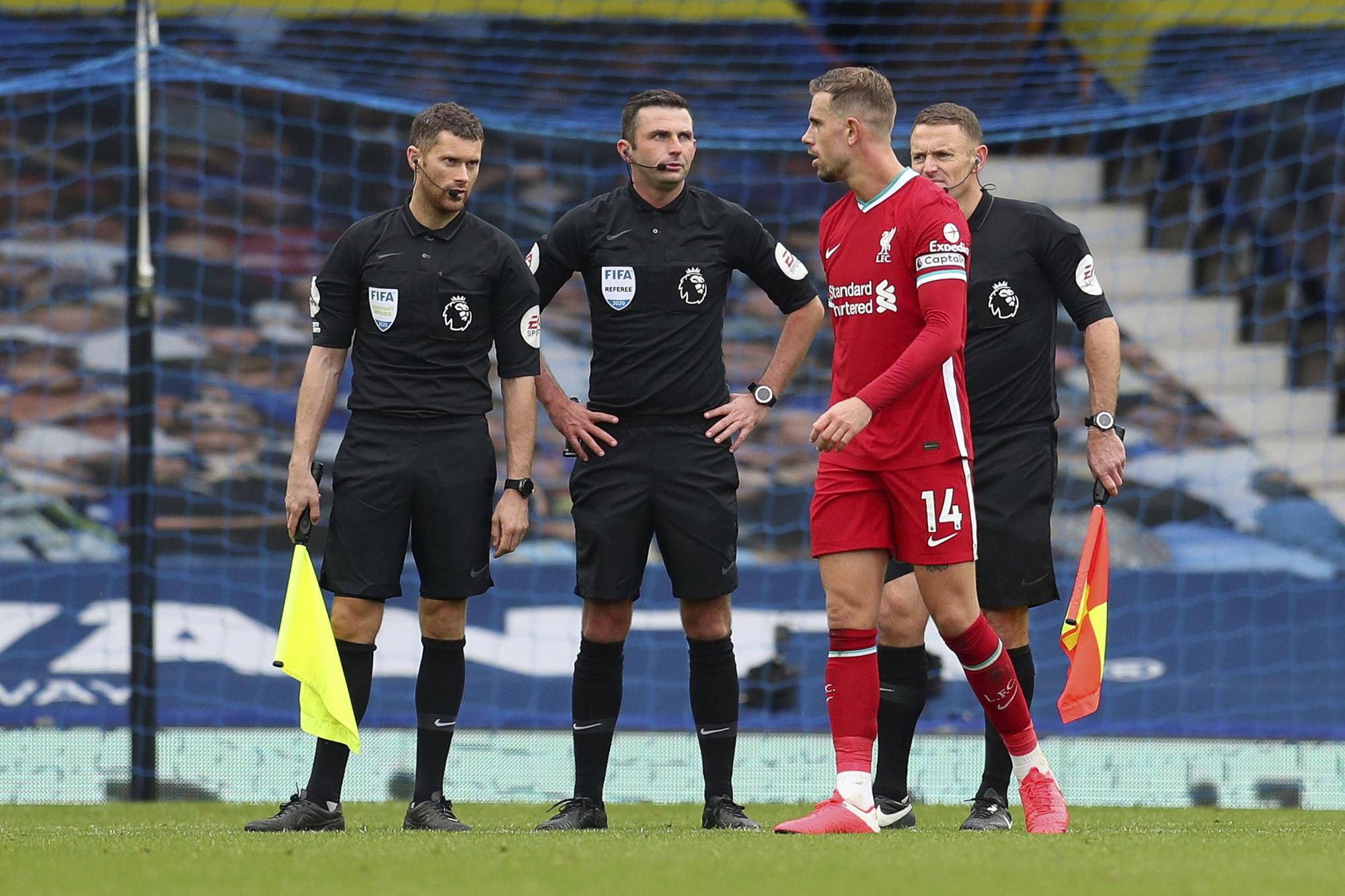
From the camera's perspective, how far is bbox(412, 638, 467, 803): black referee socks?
17.1ft

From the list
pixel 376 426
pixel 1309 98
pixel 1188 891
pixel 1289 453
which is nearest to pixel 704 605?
pixel 376 426

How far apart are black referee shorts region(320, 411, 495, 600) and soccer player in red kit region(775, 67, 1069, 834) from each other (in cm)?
103

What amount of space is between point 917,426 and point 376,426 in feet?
5.10

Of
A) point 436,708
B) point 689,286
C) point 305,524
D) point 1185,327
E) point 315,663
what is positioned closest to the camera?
point 315,663

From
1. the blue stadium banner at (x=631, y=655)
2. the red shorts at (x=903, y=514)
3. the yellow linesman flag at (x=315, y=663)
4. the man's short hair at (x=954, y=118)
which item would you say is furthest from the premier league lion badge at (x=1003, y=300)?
the blue stadium banner at (x=631, y=655)

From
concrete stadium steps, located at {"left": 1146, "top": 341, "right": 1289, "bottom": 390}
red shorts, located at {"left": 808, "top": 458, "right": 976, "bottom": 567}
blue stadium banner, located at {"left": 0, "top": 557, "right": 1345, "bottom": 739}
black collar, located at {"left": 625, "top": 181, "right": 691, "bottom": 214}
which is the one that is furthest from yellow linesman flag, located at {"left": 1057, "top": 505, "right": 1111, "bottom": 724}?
concrete stadium steps, located at {"left": 1146, "top": 341, "right": 1289, "bottom": 390}

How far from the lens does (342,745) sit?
16.6 feet

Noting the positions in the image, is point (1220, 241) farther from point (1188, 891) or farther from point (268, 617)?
point (1188, 891)

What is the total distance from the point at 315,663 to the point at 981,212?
2422 mm

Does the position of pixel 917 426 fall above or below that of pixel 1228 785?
above

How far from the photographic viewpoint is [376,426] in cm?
516

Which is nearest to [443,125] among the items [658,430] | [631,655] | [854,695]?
[658,430]

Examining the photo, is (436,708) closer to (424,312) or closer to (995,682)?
(424,312)

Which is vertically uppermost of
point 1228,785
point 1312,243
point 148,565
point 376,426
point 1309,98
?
point 1309,98
